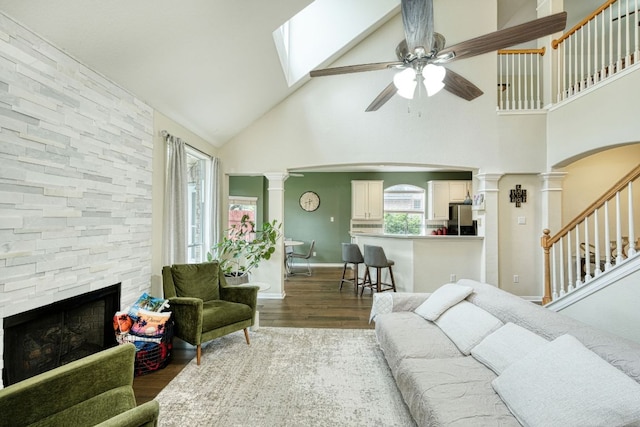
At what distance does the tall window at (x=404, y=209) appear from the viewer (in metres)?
7.91

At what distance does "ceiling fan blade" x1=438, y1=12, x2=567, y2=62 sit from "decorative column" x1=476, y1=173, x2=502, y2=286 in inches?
109

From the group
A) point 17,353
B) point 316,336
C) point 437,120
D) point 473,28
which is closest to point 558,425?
point 316,336

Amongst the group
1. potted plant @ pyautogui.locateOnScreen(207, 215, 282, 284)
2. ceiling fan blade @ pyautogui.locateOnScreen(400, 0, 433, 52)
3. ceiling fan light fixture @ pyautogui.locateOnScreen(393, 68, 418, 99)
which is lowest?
potted plant @ pyautogui.locateOnScreen(207, 215, 282, 284)

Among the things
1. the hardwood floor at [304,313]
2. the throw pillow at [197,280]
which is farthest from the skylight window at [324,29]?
the hardwood floor at [304,313]

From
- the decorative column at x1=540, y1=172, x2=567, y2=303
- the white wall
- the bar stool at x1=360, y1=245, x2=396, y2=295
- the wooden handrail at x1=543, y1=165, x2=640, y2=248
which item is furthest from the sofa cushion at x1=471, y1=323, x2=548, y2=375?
the decorative column at x1=540, y1=172, x2=567, y2=303

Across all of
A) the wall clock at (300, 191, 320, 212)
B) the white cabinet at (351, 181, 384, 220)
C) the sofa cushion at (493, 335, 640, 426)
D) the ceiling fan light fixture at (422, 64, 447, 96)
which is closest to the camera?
the sofa cushion at (493, 335, 640, 426)

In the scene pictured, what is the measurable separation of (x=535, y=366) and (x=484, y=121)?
4.00 meters

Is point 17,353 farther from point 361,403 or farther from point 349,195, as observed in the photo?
point 349,195

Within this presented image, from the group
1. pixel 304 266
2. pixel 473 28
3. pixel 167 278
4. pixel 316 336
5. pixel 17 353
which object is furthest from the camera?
pixel 304 266

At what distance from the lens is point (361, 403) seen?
2078mm

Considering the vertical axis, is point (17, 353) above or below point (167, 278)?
below

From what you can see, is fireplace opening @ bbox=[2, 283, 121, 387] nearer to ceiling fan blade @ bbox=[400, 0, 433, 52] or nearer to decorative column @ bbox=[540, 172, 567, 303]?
ceiling fan blade @ bbox=[400, 0, 433, 52]

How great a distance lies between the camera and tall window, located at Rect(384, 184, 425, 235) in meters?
7.91

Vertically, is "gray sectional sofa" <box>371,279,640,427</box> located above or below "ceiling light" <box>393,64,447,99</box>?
below
